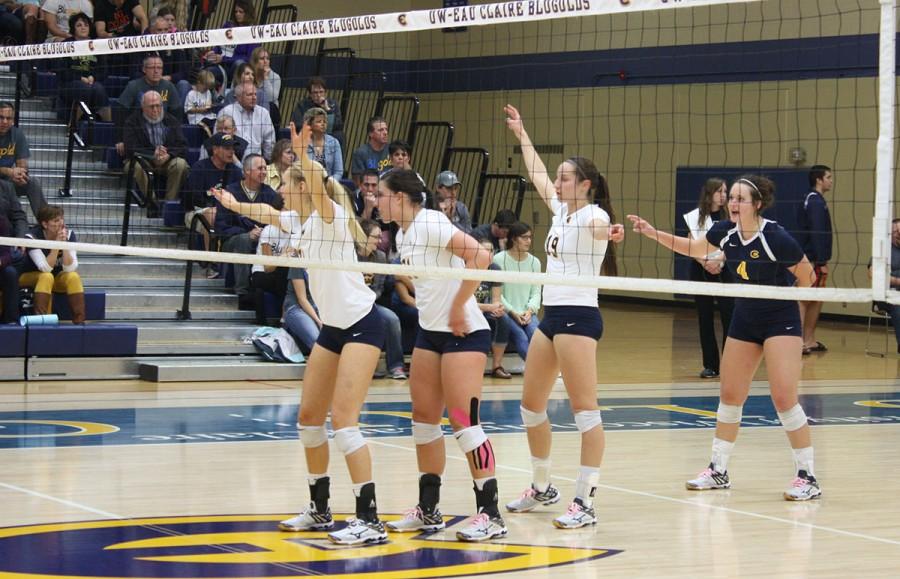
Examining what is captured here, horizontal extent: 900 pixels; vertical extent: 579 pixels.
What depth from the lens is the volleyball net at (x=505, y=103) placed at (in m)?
14.3

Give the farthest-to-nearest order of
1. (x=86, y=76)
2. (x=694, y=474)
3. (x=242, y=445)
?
1. (x=86, y=76)
2. (x=242, y=445)
3. (x=694, y=474)

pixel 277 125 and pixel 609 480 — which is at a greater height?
pixel 277 125

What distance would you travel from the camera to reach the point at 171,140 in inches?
574

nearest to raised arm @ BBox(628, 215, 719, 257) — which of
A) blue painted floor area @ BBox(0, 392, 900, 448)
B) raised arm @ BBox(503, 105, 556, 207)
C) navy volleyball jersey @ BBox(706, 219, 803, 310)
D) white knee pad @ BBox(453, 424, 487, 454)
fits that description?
navy volleyball jersey @ BBox(706, 219, 803, 310)


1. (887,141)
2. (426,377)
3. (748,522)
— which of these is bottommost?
(748,522)

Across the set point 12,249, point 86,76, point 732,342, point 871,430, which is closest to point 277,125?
point 86,76

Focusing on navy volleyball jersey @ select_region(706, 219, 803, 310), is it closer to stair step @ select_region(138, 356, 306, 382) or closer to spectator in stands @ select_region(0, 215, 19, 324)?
stair step @ select_region(138, 356, 306, 382)

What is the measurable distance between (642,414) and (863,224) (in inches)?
338

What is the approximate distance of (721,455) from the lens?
7.82 m

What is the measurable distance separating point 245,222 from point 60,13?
4.59 metres

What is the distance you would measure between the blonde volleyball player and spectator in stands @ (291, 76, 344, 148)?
24.3ft

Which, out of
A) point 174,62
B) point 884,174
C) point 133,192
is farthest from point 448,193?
point 884,174

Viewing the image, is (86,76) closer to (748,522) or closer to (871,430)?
(871,430)

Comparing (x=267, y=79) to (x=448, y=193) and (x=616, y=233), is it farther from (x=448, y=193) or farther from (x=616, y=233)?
(x=616, y=233)
